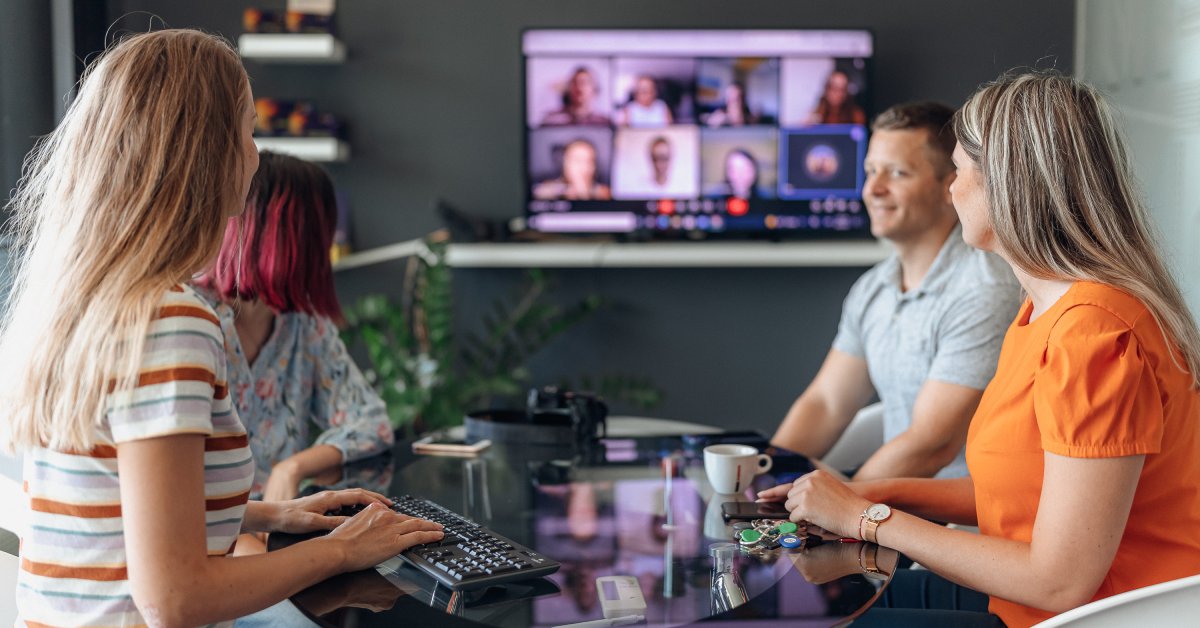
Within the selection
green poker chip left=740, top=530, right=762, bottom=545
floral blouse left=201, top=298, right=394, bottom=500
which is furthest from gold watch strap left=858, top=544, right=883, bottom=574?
floral blouse left=201, top=298, right=394, bottom=500

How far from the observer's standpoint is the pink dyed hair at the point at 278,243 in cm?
183

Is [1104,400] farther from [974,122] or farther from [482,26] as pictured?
[482,26]

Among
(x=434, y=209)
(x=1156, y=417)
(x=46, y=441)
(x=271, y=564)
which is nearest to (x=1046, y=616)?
(x=1156, y=417)

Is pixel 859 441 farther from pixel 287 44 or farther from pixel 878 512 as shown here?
pixel 287 44

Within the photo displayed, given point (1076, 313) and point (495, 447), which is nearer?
point (1076, 313)

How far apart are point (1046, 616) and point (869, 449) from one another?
4.15ft

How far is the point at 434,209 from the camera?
427 centimetres

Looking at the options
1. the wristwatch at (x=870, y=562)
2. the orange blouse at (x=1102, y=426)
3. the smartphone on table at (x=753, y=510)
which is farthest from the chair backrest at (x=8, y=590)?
the orange blouse at (x=1102, y=426)

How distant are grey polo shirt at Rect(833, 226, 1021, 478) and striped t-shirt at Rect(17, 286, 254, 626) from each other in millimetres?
1514

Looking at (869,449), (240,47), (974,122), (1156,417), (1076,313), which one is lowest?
(869,449)

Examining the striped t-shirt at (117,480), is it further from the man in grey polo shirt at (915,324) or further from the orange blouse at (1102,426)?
the man in grey polo shirt at (915,324)

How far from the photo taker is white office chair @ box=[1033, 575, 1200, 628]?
1.11 meters

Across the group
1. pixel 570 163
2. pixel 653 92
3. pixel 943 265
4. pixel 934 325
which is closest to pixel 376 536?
pixel 934 325

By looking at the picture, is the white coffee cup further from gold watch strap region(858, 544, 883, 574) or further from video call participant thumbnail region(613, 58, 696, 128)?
video call participant thumbnail region(613, 58, 696, 128)
